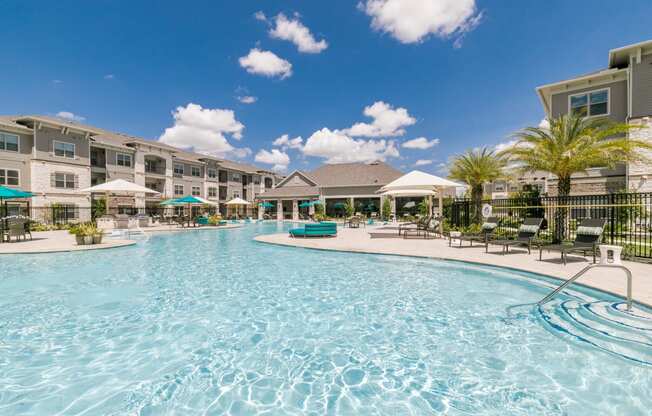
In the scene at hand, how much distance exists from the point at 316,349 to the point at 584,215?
21.0 metres

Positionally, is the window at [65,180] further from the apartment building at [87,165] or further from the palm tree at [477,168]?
the palm tree at [477,168]

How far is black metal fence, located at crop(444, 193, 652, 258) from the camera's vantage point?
29.6 ft

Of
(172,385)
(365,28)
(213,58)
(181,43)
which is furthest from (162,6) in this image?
(172,385)

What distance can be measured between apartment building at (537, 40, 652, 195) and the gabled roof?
18.7 metres

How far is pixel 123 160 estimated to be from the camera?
3319 centimetres

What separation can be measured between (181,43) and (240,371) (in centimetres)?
2438

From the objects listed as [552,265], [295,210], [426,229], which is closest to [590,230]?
[552,265]

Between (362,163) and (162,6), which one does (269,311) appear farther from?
(362,163)

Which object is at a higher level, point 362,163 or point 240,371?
point 362,163

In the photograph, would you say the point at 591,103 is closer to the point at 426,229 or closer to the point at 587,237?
the point at 426,229

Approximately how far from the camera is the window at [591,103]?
58.4ft

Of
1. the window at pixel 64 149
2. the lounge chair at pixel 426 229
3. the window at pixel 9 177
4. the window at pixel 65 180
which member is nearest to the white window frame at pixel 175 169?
the window at pixel 64 149

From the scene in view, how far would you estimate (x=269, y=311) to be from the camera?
5602 mm

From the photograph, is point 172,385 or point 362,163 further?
point 362,163
